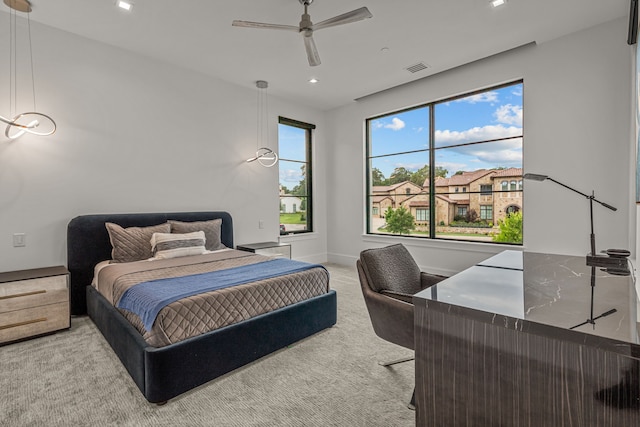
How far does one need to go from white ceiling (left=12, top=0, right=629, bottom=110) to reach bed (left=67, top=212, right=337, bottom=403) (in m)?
2.04

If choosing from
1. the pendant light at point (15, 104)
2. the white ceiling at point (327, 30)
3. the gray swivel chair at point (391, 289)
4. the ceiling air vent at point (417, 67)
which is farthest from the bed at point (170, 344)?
the ceiling air vent at point (417, 67)

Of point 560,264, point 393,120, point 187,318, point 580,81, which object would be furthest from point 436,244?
point 187,318

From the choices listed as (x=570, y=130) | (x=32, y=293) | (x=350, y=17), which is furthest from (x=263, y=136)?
(x=570, y=130)

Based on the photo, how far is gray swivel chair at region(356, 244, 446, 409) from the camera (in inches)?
71.6

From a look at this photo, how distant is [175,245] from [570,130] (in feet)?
15.3

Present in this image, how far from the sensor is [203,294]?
216cm

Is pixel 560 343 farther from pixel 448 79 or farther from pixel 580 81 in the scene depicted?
pixel 448 79

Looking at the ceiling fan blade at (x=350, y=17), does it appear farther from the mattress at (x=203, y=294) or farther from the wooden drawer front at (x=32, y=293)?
the wooden drawer front at (x=32, y=293)

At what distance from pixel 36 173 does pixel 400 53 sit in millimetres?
4280

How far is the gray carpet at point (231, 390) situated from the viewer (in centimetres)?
178

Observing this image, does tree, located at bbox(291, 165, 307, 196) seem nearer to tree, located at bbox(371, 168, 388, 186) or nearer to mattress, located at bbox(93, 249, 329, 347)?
tree, located at bbox(371, 168, 388, 186)

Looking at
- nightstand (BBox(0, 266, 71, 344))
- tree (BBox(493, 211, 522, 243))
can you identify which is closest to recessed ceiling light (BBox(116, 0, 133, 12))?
nightstand (BBox(0, 266, 71, 344))

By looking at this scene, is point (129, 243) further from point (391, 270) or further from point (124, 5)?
point (391, 270)

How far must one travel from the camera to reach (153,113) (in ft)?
13.1
